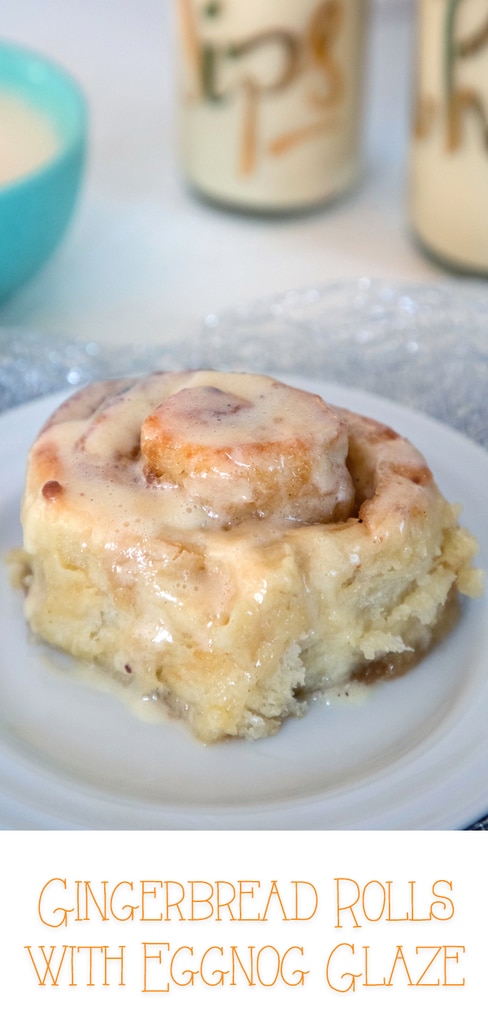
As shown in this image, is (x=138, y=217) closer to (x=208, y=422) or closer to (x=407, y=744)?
(x=208, y=422)

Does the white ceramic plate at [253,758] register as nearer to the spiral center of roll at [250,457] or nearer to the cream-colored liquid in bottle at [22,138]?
the spiral center of roll at [250,457]

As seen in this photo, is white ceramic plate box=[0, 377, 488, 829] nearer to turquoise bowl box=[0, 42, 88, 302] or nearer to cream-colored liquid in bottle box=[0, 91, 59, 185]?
turquoise bowl box=[0, 42, 88, 302]

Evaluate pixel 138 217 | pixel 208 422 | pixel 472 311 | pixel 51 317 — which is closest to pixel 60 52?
pixel 138 217

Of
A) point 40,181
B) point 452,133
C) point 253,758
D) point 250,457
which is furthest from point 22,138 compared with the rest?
point 253,758

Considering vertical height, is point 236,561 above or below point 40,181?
below

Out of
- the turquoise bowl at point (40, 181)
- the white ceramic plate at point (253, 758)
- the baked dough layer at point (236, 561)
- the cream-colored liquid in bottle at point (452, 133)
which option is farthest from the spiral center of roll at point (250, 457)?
the cream-colored liquid in bottle at point (452, 133)

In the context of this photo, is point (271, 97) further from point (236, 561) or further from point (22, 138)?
point (236, 561)

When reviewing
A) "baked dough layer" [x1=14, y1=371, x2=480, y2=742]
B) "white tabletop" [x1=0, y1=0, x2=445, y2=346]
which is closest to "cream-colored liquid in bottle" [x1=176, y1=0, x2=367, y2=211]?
"white tabletop" [x1=0, y1=0, x2=445, y2=346]
